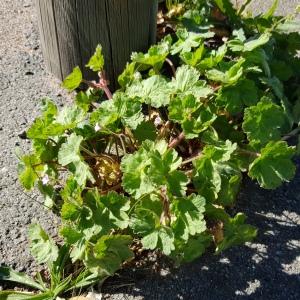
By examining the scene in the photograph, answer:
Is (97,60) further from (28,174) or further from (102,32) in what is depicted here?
(28,174)

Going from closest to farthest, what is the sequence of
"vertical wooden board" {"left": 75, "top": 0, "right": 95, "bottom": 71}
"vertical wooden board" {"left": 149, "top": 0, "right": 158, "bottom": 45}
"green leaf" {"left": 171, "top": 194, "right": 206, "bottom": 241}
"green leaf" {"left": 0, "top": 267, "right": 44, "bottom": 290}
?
"green leaf" {"left": 171, "top": 194, "right": 206, "bottom": 241} < "green leaf" {"left": 0, "top": 267, "right": 44, "bottom": 290} < "vertical wooden board" {"left": 75, "top": 0, "right": 95, "bottom": 71} < "vertical wooden board" {"left": 149, "top": 0, "right": 158, "bottom": 45}

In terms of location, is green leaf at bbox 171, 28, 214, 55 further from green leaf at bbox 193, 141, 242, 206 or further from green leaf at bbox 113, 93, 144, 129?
green leaf at bbox 193, 141, 242, 206

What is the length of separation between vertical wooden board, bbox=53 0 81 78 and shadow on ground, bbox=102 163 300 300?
1.48 m

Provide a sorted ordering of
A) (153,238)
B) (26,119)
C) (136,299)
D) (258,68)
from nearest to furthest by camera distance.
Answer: (153,238) → (136,299) → (258,68) → (26,119)

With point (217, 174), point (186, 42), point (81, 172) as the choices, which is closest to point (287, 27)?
point (186, 42)

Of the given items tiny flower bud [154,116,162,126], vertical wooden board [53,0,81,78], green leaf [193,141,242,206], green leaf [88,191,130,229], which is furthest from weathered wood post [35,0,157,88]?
green leaf [88,191,130,229]

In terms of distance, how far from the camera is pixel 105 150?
3197 mm

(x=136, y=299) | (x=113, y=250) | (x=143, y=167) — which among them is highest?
(x=143, y=167)

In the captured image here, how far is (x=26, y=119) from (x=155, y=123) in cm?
87

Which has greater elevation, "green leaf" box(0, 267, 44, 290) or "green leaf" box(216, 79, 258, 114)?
"green leaf" box(216, 79, 258, 114)

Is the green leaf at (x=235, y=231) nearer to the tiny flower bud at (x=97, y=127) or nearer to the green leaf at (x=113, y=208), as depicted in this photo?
the green leaf at (x=113, y=208)

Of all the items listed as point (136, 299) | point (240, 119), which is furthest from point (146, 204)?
point (240, 119)

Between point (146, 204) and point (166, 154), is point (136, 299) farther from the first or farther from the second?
point (166, 154)

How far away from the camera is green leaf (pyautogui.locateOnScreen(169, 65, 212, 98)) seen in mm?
2889
